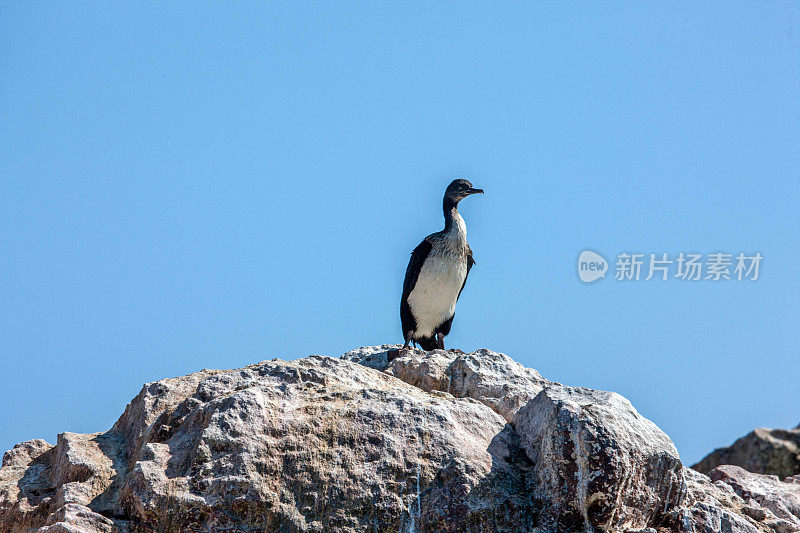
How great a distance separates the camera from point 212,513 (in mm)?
6531

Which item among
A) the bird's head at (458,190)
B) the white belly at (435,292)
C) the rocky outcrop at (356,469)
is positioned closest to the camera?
the rocky outcrop at (356,469)

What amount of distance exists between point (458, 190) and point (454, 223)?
22.7 inches

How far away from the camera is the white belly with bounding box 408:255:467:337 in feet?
42.6

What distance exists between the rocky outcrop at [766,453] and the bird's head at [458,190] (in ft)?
17.9

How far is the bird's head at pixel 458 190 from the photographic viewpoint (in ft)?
44.8

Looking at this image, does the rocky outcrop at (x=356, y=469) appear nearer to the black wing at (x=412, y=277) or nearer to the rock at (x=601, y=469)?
the rock at (x=601, y=469)

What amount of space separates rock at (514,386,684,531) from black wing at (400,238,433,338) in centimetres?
607

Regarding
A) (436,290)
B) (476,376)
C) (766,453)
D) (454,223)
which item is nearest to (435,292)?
(436,290)

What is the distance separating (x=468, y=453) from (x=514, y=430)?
0.80 m

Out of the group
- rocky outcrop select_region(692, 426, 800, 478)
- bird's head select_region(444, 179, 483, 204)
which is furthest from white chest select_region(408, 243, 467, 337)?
rocky outcrop select_region(692, 426, 800, 478)

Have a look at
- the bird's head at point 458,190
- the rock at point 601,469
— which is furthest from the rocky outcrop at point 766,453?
the rock at point 601,469

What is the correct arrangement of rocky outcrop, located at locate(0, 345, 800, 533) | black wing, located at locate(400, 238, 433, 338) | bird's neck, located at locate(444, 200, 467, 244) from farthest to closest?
bird's neck, located at locate(444, 200, 467, 244) → black wing, located at locate(400, 238, 433, 338) → rocky outcrop, located at locate(0, 345, 800, 533)

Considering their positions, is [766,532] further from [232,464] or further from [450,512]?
[232,464]

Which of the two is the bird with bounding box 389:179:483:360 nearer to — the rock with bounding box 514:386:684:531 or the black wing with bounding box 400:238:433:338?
the black wing with bounding box 400:238:433:338
